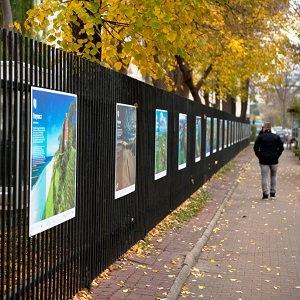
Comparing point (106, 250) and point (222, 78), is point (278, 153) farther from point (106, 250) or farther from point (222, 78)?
point (222, 78)

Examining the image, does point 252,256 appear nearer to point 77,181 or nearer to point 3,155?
point 77,181

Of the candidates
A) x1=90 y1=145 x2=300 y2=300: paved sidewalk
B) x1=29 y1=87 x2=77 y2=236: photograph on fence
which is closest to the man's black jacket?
x1=90 y1=145 x2=300 y2=300: paved sidewalk

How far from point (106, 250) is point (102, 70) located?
2165 millimetres

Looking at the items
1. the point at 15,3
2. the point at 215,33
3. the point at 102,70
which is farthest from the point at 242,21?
the point at 102,70

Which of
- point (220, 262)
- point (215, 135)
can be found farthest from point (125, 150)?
point (215, 135)

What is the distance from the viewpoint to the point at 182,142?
597 inches

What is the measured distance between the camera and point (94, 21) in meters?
10.0

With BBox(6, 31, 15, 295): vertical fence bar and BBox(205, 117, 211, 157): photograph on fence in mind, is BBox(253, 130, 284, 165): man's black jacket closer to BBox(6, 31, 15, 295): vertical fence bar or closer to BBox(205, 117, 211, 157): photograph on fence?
BBox(205, 117, 211, 157): photograph on fence

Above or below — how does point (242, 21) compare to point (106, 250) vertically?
above

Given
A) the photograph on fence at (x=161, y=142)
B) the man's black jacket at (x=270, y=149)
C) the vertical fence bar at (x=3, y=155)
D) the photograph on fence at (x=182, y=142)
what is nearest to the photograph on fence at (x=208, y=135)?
the man's black jacket at (x=270, y=149)

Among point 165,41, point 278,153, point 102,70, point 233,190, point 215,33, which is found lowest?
point 233,190

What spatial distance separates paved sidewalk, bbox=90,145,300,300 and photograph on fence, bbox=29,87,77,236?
48.6 inches

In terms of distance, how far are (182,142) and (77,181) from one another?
8.44 m

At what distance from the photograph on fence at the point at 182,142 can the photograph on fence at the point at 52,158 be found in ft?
26.6
